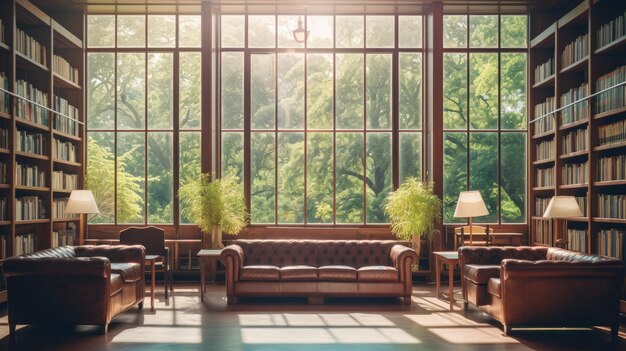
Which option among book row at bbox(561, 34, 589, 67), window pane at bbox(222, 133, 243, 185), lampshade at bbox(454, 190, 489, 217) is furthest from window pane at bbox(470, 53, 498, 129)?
window pane at bbox(222, 133, 243, 185)

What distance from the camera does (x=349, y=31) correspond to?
11.8 metres

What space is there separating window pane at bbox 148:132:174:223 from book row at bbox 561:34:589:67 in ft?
22.1

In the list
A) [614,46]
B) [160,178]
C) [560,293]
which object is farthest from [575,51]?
[160,178]

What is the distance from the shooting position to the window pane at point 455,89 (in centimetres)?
1164

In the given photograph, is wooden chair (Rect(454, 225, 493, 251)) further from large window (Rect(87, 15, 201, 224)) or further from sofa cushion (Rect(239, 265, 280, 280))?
large window (Rect(87, 15, 201, 224))

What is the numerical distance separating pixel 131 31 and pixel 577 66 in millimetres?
7601

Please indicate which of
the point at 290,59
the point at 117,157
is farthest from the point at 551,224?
the point at 117,157

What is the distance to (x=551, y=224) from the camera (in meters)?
10.2

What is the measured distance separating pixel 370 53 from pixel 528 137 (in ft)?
10.4

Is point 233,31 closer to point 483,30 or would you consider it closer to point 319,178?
point 319,178

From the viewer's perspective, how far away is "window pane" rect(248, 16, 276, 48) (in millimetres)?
11727

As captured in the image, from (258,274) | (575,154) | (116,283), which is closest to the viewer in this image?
(116,283)

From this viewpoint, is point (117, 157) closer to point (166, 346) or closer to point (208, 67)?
point (208, 67)

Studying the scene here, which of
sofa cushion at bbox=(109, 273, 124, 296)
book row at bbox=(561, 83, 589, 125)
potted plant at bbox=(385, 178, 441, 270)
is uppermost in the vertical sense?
book row at bbox=(561, 83, 589, 125)
